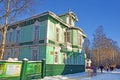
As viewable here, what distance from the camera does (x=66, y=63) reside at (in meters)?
23.5

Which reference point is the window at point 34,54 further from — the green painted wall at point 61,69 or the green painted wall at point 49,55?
the green painted wall at point 61,69

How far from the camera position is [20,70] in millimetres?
13992

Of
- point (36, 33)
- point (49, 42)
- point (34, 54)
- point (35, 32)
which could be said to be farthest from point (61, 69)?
point (35, 32)

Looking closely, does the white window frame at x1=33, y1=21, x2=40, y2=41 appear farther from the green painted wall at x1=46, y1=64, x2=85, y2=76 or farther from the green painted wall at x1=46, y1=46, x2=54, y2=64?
the green painted wall at x1=46, y1=64, x2=85, y2=76

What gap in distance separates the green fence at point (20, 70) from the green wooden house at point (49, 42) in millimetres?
2424

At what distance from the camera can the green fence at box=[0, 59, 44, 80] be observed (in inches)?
483

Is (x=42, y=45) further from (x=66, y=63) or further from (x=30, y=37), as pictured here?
(x=66, y=63)

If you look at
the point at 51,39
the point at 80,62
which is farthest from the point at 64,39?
the point at 80,62

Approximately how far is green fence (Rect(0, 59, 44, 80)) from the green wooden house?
242 cm

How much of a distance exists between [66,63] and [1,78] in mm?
12673

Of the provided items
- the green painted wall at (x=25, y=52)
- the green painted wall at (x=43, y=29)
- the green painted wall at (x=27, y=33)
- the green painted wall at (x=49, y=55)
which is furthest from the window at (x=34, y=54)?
the green painted wall at (x=43, y=29)

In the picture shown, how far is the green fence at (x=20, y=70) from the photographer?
1228 cm

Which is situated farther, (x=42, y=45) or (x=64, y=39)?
(x=64, y=39)

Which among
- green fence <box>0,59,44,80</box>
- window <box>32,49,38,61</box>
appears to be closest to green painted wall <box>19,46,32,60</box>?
window <box>32,49,38,61</box>
